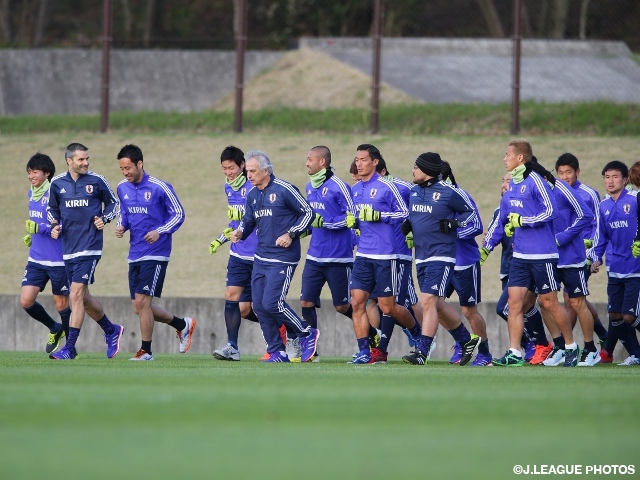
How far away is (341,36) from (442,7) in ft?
9.78

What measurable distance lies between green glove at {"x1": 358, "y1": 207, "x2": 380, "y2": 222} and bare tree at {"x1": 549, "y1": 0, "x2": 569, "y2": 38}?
20085mm

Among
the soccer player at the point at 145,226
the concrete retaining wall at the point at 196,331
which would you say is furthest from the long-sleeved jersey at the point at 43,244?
the concrete retaining wall at the point at 196,331

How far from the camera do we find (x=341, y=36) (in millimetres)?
33469

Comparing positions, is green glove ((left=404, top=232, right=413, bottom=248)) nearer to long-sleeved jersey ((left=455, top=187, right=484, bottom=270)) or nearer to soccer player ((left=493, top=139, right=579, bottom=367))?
long-sleeved jersey ((left=455, top=187, right=484, bottom=270))

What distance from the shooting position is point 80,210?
14148 mm

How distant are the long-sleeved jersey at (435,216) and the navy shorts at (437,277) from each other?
0.18ft

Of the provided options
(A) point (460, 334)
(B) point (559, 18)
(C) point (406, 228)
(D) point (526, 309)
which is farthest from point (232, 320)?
(B) point (559, 18)

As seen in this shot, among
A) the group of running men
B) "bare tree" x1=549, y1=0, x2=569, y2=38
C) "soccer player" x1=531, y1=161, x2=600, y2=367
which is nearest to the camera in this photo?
the group of running men

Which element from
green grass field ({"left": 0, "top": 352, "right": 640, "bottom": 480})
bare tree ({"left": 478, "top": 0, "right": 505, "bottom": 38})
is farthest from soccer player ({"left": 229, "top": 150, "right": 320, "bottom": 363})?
bare tree ({"left": 478, "top": 0, "right": 505, "bottom": 38})

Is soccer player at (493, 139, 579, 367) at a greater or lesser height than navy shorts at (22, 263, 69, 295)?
greater

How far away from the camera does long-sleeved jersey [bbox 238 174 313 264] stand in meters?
13.6

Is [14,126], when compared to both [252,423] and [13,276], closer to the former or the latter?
[13,276]

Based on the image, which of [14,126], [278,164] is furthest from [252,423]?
[14,126]

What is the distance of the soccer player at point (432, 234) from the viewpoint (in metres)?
13.2
